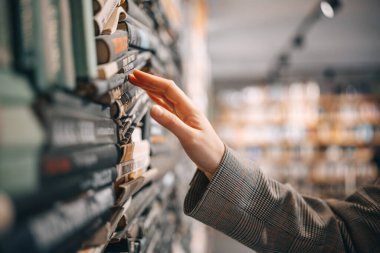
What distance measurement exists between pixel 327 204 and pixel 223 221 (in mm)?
476

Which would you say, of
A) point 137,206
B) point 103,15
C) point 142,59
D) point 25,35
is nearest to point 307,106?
point 142,59

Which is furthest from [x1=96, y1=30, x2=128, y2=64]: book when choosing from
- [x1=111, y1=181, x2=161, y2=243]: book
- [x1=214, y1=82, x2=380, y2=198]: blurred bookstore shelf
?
[x1=214, y1=82, x2=380, y2=198]: blurred bookstore shelf

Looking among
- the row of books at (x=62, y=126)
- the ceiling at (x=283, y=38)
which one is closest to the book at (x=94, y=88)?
the row of books at (x=62, y=126)

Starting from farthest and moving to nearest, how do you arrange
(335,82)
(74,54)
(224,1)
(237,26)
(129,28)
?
1. (335,82)
2. (237,26)
3. (224,1)
4. (129,28)
5. (74,54)

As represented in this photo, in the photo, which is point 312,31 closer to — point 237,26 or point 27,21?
point 237,26

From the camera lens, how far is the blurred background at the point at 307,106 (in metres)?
6.99

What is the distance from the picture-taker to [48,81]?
0.43m

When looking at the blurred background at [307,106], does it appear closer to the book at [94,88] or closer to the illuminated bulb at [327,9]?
the illuminated bulb at [327,9]

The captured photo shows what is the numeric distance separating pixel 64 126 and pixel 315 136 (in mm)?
8093

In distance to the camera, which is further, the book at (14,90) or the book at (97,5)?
the book at (97,5)

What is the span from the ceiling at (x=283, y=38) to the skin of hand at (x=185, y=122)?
410cm

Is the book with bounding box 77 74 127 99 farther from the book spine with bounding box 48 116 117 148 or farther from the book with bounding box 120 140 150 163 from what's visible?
the book with bounding box 120 140 150 163

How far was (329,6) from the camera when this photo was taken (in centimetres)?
338

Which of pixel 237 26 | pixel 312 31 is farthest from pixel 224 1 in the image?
pixel 312 31
